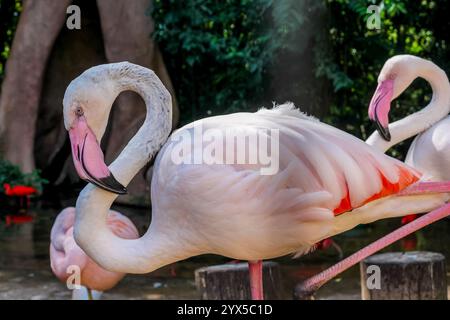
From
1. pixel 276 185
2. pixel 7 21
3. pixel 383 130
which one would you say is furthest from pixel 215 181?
pixel 7 21

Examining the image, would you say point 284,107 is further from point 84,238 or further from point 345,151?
point 84,238

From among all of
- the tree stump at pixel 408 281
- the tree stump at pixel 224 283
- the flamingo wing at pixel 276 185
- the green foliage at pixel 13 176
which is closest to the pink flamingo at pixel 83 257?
the tree stump at pixel 224 283

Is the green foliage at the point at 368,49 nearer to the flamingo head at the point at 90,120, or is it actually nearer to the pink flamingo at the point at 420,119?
the pink flamingo at the point at 420,119

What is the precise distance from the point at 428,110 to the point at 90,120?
1445 millimetres

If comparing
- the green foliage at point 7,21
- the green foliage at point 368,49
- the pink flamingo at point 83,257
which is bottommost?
the pink flamingo at point 83,257

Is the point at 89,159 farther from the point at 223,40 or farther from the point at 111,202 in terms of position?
the point at 223,40

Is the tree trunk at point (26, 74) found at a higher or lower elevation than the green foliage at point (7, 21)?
lower

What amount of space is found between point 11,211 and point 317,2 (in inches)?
140

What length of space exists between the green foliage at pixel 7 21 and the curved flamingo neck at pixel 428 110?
6.37 m

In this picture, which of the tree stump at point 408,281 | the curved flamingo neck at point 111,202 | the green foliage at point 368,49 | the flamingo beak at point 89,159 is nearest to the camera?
→ the flamingo beak at point 89,159

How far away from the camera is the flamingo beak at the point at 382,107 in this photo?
2.59 meters

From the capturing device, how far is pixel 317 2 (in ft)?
20.2

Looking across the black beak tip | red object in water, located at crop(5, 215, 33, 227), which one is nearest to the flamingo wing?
the black beak tip
